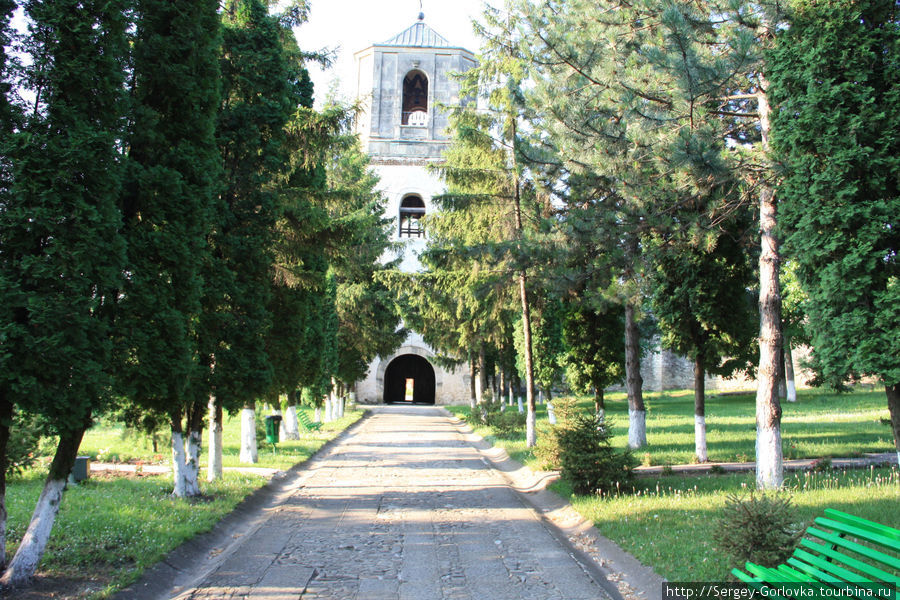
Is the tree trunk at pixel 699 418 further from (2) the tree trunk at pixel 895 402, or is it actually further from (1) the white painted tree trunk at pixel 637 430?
(2) the tree trunk at pixel 895 402

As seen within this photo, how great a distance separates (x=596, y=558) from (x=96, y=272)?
5956mm

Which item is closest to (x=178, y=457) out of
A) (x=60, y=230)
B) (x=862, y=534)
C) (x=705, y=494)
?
(x=60, y=230)

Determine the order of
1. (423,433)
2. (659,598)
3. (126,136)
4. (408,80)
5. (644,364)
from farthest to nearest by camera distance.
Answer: (644,364)
(408,80)
(423,433)
(126,136)
(659,598)

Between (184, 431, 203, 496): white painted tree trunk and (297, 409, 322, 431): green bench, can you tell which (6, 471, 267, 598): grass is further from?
(297, 409, 322, 431): green bench

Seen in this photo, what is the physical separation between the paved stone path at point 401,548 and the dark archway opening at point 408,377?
38.2 m

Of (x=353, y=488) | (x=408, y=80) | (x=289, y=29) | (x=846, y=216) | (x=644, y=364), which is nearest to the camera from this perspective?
(x=846, y=216)

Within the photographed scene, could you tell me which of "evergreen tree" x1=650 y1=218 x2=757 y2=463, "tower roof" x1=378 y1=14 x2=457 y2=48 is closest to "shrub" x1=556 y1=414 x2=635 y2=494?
"evergreen tree" x1=650 y1=218 x2=757 y2=463

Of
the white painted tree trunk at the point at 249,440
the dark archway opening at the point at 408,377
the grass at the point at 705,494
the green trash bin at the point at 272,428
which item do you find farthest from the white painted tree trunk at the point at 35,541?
the dark archway opening at the point at 408,377

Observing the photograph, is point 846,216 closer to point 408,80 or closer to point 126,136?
point 126,136

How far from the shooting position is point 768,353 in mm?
9641

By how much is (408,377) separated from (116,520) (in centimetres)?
4687

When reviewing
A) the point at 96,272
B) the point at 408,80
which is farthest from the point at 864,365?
the point at 408,80

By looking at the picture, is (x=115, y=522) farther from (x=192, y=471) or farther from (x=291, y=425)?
(x=291, y=425)

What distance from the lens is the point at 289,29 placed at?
12.7 m
